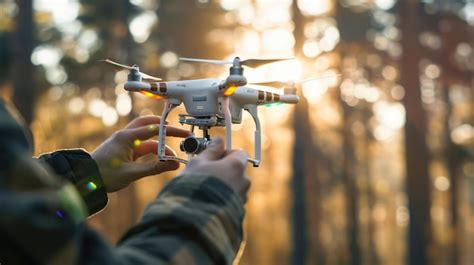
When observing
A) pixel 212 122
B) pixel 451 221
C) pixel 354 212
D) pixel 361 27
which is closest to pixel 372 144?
pixel 354 212

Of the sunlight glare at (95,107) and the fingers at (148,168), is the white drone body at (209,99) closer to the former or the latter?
the fingers at (148,168)

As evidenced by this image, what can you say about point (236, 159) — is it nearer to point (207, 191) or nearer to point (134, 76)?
point (207, 191)

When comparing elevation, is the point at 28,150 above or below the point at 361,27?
below

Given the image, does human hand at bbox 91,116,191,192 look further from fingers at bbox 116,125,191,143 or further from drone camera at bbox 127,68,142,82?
drone camera at bbox 127,68,142,82

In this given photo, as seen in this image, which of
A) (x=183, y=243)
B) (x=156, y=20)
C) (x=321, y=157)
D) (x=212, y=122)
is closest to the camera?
(x=183, y=243)

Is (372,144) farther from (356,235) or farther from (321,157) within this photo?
(356,235)

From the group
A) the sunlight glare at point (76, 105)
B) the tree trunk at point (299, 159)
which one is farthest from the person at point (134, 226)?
the sunlight glare at point (76, 105)

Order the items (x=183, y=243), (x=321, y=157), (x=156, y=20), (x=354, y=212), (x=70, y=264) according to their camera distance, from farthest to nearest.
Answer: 1. (x=321, y=157)
2. (x=354, y=212)
3. (x=156, y=20)
4. (x=183, y=243)
5. (x=70, y=264)
